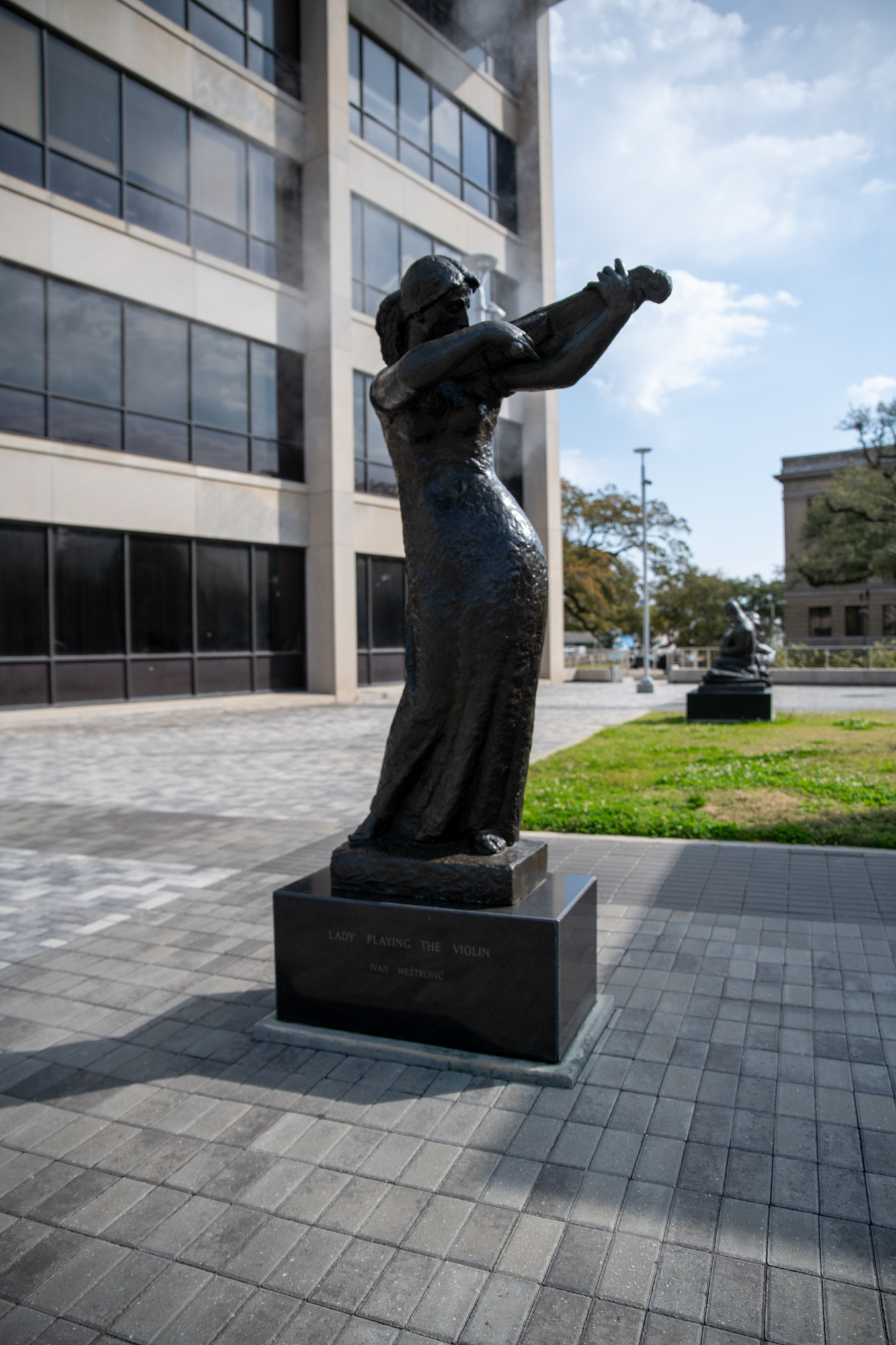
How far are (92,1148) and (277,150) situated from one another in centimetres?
1951

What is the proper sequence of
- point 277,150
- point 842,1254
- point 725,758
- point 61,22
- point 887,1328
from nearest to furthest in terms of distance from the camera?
point 887,1328 → point 842,1254 → point 725,758 → point 61,22 → point 277,150

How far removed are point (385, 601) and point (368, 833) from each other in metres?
17.5

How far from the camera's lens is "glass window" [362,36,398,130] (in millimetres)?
19094

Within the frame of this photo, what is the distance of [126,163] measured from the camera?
603 inches

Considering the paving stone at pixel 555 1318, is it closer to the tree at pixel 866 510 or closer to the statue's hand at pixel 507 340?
the statue's hand at pixel 507 340

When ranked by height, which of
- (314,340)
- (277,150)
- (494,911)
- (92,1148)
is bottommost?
(92,1148)

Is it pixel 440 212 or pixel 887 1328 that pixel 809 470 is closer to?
pixel 440 212

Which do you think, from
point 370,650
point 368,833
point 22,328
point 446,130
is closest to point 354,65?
point 446,130

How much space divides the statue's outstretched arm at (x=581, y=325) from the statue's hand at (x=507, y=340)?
0.36ft

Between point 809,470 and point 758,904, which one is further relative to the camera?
point 809,470

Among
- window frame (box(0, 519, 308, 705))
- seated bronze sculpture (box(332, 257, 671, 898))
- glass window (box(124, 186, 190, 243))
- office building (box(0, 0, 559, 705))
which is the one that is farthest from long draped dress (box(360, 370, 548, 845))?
glass window (box(124, 186, 190, 243))

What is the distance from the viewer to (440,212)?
20.8 m

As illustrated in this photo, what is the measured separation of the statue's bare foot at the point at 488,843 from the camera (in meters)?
3.07

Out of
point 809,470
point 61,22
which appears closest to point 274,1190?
point 61,22
